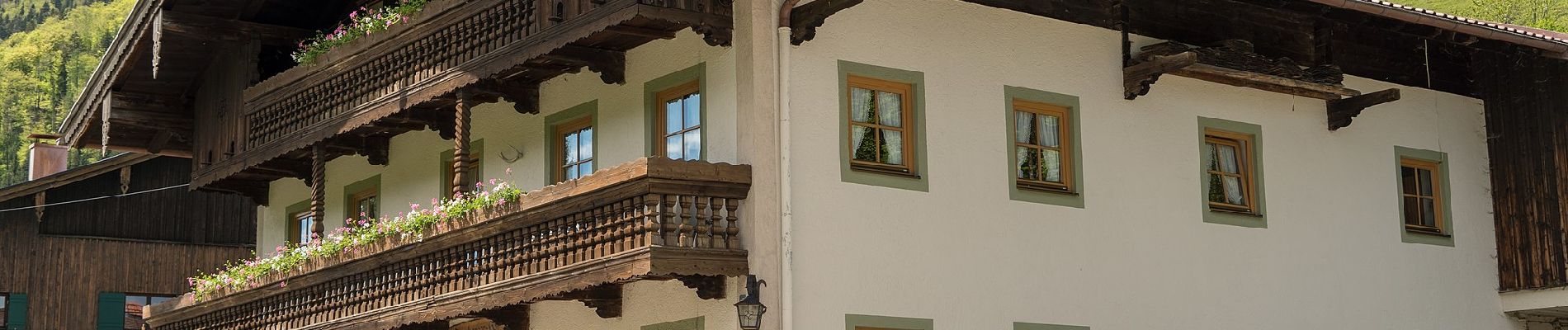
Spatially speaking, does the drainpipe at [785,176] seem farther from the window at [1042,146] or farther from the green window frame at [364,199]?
the green window frame at [364,199]

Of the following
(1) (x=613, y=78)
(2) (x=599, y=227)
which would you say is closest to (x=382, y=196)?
(1) (x=613, y=78)

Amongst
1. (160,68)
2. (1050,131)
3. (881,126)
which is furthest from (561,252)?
(160,68)

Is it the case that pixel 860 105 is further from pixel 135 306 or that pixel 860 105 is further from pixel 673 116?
pixel 135 306

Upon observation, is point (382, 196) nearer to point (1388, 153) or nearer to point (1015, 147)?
point (1015, 147)

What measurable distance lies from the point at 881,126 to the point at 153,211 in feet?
56.3

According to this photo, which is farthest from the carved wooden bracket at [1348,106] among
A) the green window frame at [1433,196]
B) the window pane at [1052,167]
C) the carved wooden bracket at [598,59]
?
the carved wooden bracket at [598,59]

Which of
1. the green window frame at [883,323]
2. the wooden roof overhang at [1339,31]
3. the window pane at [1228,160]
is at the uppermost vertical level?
the wooden roof overhang at [1339,31]

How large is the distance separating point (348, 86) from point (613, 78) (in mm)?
3857

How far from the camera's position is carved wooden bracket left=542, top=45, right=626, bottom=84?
51.3ft

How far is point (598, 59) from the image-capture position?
16.0m

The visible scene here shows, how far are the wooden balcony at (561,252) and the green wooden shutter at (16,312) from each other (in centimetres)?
1119

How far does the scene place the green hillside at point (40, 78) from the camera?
90625 millimetres

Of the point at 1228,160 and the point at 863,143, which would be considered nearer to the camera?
the point at 863,143

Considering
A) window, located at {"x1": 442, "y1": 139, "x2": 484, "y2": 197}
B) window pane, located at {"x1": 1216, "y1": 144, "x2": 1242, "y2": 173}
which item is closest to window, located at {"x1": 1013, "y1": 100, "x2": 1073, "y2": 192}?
window pane, located at {"x1": 1216, "y1": 144, "x2": 1242, "y2": 173}
